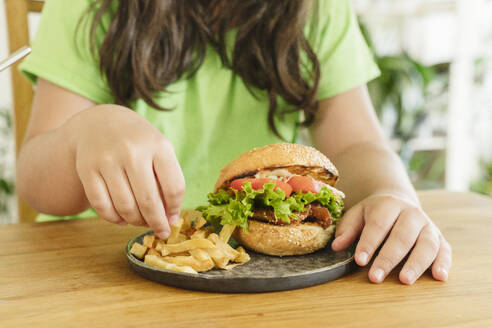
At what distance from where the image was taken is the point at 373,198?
895mm

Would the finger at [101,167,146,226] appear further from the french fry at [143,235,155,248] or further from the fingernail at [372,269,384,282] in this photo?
the fingernail at [372,269,384,282]

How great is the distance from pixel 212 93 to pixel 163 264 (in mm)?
861

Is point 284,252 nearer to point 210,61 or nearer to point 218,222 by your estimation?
point 218,222

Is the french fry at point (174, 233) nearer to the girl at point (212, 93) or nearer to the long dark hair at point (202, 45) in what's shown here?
the girl at point (212, 93)

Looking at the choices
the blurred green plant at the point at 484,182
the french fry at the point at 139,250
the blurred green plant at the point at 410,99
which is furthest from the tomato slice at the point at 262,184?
the blurred green plant at the point at 484,182

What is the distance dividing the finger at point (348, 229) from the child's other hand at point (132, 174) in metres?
0.29

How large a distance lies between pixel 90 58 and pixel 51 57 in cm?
10

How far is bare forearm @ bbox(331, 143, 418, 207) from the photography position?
100 cm

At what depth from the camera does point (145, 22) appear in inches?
49.4

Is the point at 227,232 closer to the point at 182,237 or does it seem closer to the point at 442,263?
the point at 182,237

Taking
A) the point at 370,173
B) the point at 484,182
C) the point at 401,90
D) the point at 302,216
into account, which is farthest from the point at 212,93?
the point at 484,182

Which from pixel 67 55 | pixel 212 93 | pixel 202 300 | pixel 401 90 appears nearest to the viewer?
pixel 202 300

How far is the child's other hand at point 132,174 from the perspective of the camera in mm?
719

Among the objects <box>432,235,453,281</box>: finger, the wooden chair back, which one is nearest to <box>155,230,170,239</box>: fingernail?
<box>432,235,453,281</box>: finger
